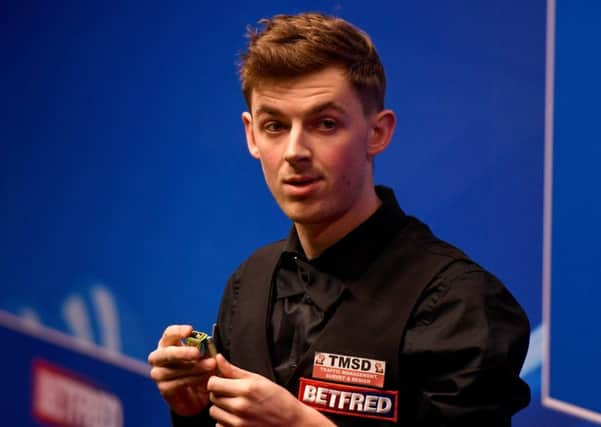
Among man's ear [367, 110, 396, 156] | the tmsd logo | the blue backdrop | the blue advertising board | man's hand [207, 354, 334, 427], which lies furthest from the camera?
the tmsd logo

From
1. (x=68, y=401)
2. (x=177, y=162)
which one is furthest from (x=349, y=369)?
(x=68, y=401)

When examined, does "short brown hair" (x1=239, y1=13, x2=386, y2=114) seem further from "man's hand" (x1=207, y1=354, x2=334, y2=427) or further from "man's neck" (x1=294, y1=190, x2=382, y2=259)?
"man's hand" (x1=207, y1=354, x2=334, y2=427)

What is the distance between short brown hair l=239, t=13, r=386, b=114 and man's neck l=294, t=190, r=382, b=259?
0.52 feet

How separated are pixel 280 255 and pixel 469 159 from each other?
519 millimetres

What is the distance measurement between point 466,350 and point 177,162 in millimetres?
1429

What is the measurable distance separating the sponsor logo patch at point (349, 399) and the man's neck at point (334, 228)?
0.22 meters

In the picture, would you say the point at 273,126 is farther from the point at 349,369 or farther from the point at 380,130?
the point at 349,369

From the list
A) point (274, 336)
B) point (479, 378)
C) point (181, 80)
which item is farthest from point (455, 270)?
point (181, 80)

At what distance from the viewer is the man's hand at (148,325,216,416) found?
4.35 ft

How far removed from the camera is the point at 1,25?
3.09 metres

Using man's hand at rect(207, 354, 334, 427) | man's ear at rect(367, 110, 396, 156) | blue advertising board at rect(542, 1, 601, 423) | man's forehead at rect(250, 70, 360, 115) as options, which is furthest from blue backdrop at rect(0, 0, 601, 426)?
man's hand at rect(207, 354, 334, 427)

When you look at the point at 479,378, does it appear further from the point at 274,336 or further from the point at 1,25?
the point at 1,25

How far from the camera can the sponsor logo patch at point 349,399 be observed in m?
1.30

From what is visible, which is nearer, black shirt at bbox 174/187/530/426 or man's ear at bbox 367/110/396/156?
black shirt at bbox 174/187/530/426
